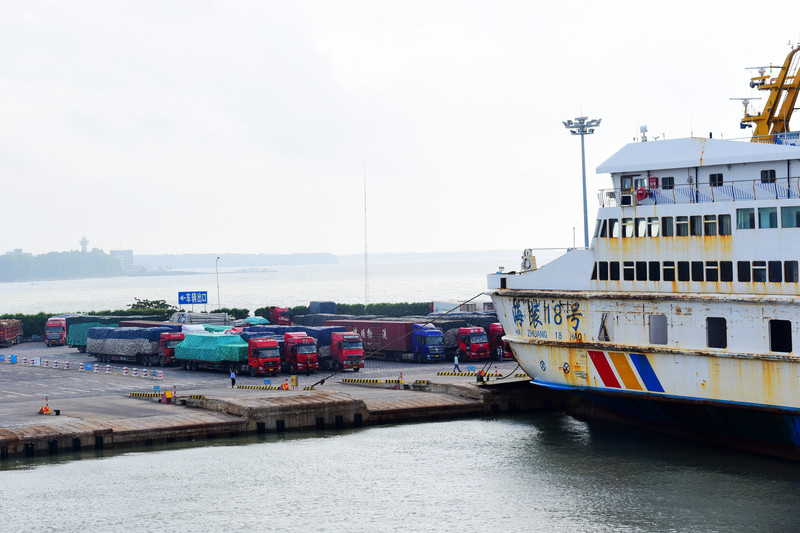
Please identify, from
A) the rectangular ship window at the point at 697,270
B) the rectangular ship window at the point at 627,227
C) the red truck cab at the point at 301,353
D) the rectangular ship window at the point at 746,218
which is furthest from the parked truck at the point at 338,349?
the rectangular ship window at the point at 746,218

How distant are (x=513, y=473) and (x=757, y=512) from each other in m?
9.45

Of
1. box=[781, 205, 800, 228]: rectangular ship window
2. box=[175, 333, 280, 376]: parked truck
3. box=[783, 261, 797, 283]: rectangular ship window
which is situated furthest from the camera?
box=[175, 333, 280, 376]: parked truck

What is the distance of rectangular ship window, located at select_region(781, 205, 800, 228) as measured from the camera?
37.8m

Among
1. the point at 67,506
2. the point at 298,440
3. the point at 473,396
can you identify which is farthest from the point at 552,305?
the point at 67,506

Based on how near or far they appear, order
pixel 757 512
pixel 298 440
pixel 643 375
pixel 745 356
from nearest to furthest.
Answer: pixel 757 512
pixel 745 356
pixel 643 375
pixel 298 440

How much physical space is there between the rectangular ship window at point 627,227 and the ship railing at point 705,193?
0.69 meters

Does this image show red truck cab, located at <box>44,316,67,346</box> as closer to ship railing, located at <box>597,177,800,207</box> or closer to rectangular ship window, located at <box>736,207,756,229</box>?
ship railing, located at <box>597,177,800,207</box>

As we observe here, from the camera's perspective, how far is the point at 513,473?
3825cm

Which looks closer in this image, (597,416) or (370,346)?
(597,416)

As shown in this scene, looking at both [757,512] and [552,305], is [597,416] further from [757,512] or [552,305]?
[757,512]

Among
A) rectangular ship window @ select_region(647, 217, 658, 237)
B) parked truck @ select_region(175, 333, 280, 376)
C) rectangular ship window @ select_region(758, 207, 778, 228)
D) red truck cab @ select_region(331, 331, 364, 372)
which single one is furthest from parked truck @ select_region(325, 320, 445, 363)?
rectangular ship window @ select_region(758, 207, 778, 228)

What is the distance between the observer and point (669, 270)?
40.7 meters

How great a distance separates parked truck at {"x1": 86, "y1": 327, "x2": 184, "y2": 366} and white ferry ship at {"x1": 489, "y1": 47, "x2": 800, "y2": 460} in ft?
109

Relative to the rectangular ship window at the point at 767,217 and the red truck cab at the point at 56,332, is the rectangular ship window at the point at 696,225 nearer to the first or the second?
the rectangular ship window at the point at 767,217
